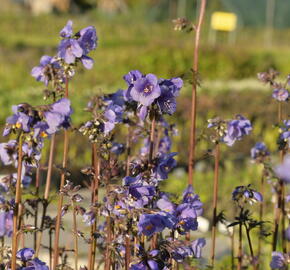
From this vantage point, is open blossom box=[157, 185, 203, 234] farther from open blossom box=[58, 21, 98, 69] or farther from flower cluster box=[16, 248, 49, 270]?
open blossom box=[58, 21, 98, 69]

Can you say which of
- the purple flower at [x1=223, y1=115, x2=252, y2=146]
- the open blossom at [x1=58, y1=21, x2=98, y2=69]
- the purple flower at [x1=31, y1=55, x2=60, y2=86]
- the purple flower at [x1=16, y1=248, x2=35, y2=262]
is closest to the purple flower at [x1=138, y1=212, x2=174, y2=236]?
the purple flower at [x1=16, y1=248, x2=35, y2=262]

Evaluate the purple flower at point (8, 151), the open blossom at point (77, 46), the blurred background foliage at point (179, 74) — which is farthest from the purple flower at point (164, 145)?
the purple flower at point (8, 151)

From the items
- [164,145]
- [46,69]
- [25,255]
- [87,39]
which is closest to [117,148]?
[164,145]

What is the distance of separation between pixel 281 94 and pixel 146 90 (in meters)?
1.17

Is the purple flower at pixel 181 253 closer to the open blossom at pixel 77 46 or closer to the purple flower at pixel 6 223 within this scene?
the open blossom at pixel 77 46

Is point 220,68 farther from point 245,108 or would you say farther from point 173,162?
point 173,162

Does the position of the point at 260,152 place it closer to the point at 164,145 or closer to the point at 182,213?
the point at 164,145

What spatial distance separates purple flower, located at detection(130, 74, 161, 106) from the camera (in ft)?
8.05

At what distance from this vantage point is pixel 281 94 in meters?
3.50

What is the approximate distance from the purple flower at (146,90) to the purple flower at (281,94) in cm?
113

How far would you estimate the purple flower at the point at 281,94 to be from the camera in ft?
11.4

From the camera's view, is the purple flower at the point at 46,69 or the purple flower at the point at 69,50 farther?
the purple flower at the point at 46,69

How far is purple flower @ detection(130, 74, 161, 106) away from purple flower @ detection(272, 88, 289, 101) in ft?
3.69

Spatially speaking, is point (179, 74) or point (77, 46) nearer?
point (77, 46)
